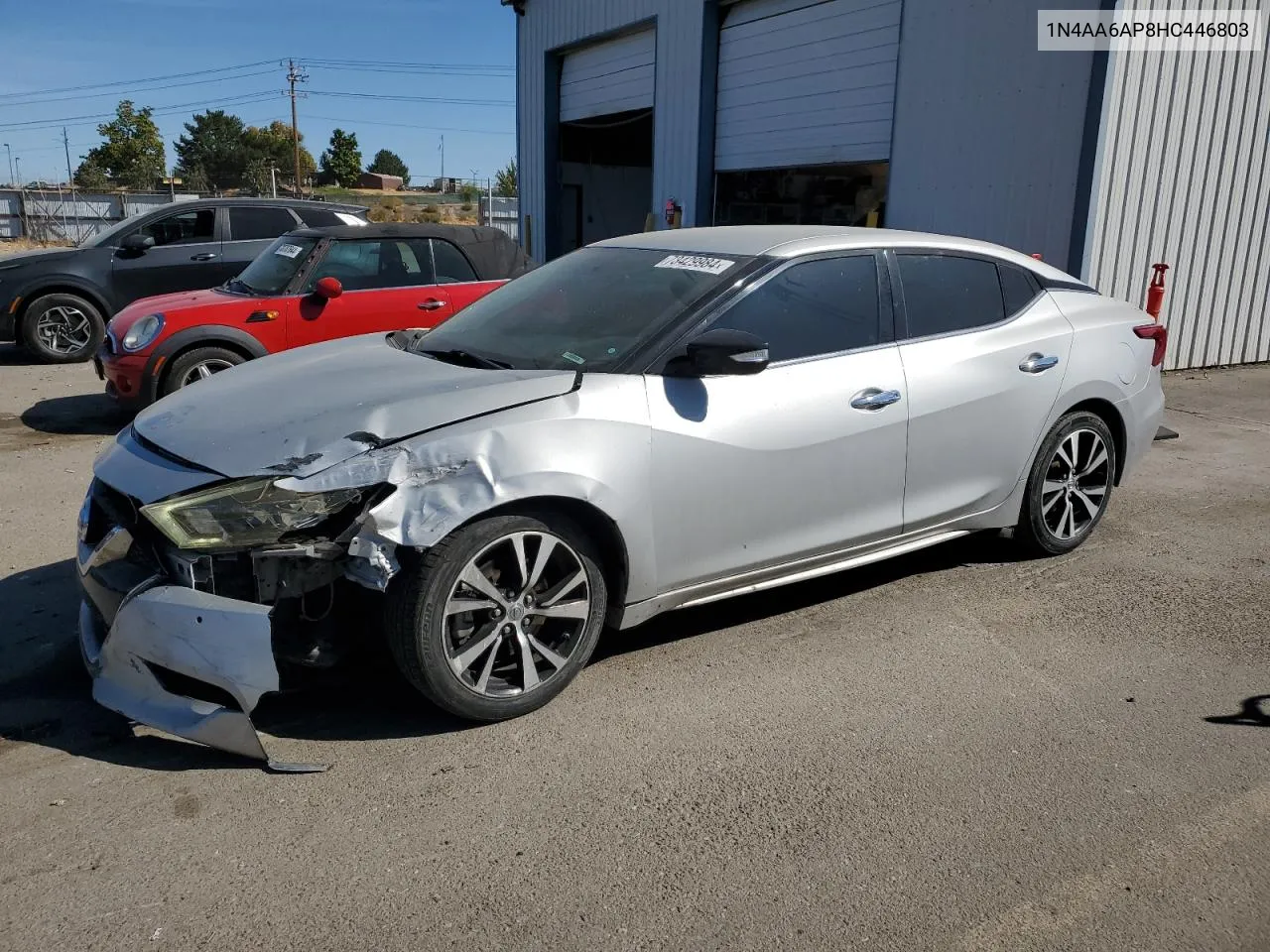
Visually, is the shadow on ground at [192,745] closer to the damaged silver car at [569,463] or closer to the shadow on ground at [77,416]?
the damaged silver car at [569,463]

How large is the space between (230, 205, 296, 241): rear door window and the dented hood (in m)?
7.87

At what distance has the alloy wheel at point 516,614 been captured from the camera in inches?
129

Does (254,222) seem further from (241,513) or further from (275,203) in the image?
(241,513)

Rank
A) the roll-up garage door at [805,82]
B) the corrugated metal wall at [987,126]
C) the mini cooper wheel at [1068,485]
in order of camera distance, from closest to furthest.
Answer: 1. the mini cooper wheel at [1068,485]
2. the corrugated metal wall at [987,126]
3. the roll-up garage door at [805,82]

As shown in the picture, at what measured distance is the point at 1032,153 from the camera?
32.6 ft

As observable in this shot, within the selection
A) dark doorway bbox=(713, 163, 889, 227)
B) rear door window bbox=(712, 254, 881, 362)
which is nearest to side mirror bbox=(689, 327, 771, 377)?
rear door window bbox=(712, 254, 881, 362)

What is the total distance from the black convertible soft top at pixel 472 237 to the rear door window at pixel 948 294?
4546 millimetres

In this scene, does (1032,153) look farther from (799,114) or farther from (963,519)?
(963,519)

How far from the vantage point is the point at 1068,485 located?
199 inches

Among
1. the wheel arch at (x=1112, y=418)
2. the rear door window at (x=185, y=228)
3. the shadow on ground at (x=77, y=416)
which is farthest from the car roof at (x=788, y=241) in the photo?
the rear door window at (x=185, y=228)

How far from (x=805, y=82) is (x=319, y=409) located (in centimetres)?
1100

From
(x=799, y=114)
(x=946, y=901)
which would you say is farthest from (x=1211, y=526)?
(x=799, y=114)

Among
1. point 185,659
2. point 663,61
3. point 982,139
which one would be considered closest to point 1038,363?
point 185,659

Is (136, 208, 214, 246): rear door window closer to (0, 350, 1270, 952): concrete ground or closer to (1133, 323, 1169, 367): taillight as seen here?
(0, 350, 1270, 952): concrete ground
